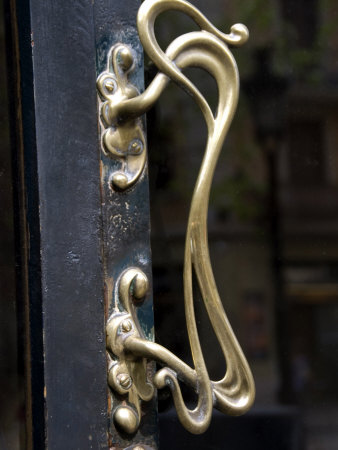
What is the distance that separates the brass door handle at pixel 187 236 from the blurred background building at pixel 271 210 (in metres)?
0.12

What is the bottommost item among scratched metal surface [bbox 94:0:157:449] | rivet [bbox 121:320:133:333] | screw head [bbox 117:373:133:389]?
screw head [bbox 117:373:133:389]

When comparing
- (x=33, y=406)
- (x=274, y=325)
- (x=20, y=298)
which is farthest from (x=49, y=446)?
(x=274, y=325)

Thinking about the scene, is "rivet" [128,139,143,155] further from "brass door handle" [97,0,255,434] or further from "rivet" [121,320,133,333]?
"rivet" [121,320,133,333]

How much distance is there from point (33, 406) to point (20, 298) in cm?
12

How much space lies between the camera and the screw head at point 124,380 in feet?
2.28

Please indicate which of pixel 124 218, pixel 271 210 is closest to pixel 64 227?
pixel 124 218

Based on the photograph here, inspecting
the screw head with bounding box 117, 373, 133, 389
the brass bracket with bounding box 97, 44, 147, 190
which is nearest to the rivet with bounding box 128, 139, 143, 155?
the brass bracket with bounding box 97, 44, 147, 190

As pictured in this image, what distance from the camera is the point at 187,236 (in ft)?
2.39

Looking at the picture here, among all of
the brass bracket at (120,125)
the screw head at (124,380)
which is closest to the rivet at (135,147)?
the brass bracket at (120,125)

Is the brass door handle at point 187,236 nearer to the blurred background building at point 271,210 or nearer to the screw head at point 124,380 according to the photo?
the screw head at point 124,380

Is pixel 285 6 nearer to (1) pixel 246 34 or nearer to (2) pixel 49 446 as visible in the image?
(1) pixel 246 34

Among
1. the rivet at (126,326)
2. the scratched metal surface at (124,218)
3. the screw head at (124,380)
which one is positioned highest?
the scratched metal surface at (124,218)

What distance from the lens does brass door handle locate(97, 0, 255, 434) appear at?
2.27 feet

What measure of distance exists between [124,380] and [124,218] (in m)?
0.16
